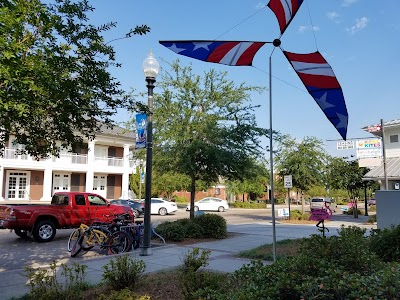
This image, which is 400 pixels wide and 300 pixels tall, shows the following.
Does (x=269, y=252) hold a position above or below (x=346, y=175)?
below

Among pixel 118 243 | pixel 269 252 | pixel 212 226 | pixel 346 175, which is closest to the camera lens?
pixel 269 252

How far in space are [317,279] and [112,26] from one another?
14.4 ft

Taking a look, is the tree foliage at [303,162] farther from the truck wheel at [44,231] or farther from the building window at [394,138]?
the truck wheel at [44,231]

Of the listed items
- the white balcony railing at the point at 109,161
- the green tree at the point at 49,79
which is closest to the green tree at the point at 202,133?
the green tree at the point at 49,79

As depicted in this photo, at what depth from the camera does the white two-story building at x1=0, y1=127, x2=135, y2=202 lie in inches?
1428

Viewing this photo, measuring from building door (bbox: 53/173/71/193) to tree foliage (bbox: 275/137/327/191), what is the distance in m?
25.5

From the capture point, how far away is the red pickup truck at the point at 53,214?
520 inches

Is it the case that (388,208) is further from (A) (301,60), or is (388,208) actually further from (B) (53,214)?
(B) (53,214)

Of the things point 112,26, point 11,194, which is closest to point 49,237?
point 112,26

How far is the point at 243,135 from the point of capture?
14.2 meters

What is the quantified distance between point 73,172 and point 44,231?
29472mm

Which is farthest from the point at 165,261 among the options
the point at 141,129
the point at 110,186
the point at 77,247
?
the point at 110,186

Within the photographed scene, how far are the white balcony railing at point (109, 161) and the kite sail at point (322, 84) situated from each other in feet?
127

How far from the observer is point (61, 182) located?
41.2m
